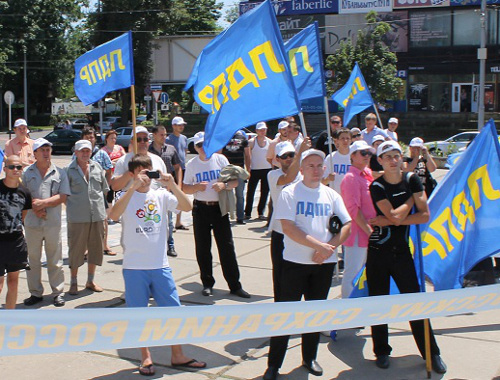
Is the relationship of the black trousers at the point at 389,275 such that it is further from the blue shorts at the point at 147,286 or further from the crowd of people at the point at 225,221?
the blue shorts at the point at 147,286

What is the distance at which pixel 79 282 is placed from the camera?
8109 millimetres

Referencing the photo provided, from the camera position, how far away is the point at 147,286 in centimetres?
535

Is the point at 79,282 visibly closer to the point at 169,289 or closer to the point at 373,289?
the point at 169,289

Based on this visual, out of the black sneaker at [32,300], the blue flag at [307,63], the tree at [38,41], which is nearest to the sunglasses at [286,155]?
the blue flag at [307,63]

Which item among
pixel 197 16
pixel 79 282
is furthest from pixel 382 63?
pixel 197 16

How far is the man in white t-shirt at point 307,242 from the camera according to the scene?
515cm

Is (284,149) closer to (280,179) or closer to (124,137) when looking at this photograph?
(280,179)

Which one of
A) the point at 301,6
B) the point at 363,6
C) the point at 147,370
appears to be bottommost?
the point at 147,370

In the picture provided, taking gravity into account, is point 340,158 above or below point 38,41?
below

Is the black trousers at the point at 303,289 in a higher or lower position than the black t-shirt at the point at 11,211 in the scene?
lower

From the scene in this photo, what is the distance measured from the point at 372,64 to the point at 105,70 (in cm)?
3081

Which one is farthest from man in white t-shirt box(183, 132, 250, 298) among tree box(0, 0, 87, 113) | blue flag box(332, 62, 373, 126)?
tree box(0, 0, 87, 113)

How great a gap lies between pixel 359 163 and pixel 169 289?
224 cm

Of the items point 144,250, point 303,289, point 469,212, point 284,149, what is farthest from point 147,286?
point 469,212
